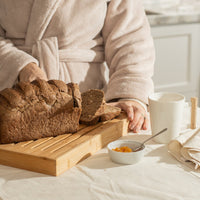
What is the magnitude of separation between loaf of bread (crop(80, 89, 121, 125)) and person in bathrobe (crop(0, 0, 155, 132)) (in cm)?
17

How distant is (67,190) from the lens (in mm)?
866

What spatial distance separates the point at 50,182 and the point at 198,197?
359 millimetres

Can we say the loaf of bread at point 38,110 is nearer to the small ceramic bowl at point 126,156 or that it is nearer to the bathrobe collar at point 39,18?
the small ceramic bowl at point 126,156

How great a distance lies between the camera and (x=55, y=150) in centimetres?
A: 100

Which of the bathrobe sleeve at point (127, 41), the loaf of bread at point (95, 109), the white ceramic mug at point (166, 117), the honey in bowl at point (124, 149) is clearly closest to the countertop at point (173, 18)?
the bathrobe sleeve at point (127, 41)

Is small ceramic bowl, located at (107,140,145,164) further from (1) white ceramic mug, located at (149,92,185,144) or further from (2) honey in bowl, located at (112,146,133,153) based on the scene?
(1) white ceramic mug, located at (149,92,185,144)

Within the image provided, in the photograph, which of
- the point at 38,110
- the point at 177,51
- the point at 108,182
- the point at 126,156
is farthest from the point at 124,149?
the point at 177,51

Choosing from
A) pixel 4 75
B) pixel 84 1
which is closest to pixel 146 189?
pixel 4 75

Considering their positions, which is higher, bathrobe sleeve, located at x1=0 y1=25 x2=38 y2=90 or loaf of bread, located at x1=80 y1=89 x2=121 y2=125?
bathrobe sleeve, located at x1=0 y1=25 x2=38 y2=90

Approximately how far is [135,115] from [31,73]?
426 mm

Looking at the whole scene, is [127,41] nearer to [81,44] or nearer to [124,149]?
[81,44]

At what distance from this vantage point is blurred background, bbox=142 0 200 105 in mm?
2735

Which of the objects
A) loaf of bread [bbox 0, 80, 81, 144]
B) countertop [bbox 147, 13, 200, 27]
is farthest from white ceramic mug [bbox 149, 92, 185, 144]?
countertop [bbox 147, 13, 200, 27]

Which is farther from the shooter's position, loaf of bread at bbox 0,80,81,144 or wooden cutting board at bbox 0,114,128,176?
loaf of bread at bbox 0,80,81,144
